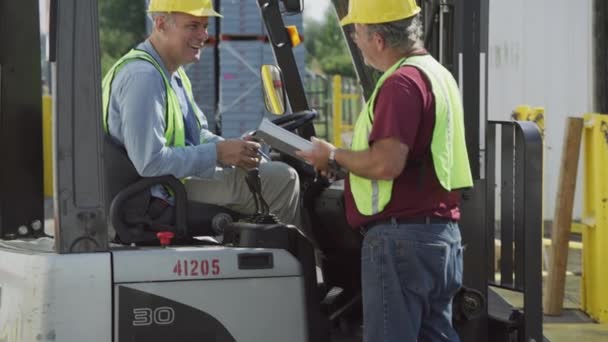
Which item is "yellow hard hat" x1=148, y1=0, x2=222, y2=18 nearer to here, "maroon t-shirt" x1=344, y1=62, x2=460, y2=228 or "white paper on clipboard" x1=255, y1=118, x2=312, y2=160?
"white paper on clipboard" x1=255, y1=118, x2=312, y2=160

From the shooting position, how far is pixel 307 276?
425 centimetres

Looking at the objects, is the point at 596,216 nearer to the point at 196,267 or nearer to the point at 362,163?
the point at 362,163

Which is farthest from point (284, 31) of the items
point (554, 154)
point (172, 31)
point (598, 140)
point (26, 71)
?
point (554, 154)

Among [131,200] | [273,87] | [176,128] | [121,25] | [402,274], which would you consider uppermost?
[121,25]

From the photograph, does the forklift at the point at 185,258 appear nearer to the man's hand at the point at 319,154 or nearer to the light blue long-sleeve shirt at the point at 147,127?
the light blue long-sleeve shirt at the point at 147,127

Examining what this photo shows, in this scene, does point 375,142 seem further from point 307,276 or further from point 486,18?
point 486,18

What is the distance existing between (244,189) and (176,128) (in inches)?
16.8

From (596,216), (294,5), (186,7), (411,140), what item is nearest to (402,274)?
(411,140)

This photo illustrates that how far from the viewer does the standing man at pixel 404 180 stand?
3.91m

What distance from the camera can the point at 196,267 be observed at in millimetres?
4043

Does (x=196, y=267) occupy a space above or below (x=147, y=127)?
below

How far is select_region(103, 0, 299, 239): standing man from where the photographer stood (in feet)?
13.7

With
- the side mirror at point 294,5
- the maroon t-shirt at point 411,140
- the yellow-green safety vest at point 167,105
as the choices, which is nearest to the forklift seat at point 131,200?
the yellow-green safety vest at point 167,105

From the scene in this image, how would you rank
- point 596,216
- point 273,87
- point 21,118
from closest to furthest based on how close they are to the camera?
point 273,87
point 21,118
point 596,216
